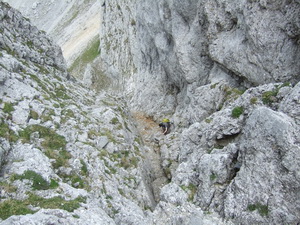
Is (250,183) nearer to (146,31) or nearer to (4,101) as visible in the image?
(4,101)

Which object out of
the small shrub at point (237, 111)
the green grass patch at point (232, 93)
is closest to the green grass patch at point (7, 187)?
the small shrub at point (237, 111)

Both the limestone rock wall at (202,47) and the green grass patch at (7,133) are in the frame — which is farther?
the limestone rock wall at (202,47)

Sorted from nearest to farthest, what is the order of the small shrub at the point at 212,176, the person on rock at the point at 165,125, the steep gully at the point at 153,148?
the small shrub at the point at 212,176
the steep gully at the point at 153,148
the person on rock at the point at 165,125

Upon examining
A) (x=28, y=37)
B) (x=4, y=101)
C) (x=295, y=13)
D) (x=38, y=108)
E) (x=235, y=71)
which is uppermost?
(x=28, y=37)

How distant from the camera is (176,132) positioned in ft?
101

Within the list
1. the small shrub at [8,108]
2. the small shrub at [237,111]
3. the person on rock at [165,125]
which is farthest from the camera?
the person on rock at [165,125]

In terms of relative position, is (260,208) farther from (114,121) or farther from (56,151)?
(114,121)

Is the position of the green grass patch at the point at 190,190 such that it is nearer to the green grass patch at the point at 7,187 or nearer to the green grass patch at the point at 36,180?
the green grass patch at the point at 36,180

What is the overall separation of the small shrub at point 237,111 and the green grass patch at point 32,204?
12.1 metres

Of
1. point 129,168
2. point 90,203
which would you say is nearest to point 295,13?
point 129,168

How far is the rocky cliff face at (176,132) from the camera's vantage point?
46.3 ft

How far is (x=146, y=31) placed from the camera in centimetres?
4194

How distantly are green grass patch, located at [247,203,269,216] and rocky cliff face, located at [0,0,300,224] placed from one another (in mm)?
52

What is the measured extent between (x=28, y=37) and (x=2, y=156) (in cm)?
2010
